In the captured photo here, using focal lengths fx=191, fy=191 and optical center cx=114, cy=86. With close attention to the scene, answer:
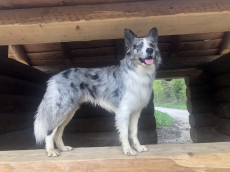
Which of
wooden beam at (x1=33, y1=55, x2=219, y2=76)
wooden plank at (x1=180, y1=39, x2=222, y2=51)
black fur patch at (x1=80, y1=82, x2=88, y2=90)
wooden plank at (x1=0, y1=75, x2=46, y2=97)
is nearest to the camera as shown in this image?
black fur patch at (x1=80, y1=82, x2=88, y2=90)

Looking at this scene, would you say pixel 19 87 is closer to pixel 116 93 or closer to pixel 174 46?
pixel 116 93

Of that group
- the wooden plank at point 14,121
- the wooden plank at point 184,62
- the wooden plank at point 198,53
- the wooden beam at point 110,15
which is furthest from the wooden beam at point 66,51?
the wooden plank at point 198,53

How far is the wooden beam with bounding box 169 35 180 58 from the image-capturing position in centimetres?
419

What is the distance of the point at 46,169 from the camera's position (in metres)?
1.84

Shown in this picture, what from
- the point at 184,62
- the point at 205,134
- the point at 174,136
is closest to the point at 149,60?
the point at 184,62

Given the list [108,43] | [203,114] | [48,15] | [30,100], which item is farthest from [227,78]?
[30,100]

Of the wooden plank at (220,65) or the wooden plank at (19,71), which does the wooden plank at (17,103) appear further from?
the wooden plank at (220,65)

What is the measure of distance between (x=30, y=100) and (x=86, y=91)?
6.76 ft

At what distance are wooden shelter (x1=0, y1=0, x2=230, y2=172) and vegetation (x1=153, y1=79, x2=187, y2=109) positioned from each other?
18.7 metres

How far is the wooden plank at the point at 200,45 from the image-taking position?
447 cm

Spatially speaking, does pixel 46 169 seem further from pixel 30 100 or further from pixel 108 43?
pixel 108 43

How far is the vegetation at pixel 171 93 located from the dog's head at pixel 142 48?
70.6ft

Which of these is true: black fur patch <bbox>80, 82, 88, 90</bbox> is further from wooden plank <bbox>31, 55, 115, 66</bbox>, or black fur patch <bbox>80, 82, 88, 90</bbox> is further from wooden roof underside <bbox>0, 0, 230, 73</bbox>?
wooden plank <bbox>31, 55, 115, 66</bbox>

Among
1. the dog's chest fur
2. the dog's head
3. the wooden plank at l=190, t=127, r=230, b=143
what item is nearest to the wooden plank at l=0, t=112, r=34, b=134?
the dog's chest fur
